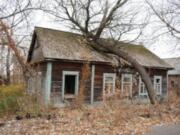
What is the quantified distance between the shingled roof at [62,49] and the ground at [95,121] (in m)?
5.45

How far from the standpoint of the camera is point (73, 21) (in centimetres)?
2234

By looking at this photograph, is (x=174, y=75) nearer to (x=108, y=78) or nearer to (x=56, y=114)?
(x=108, y=78)

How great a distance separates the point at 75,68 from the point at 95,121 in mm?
9032

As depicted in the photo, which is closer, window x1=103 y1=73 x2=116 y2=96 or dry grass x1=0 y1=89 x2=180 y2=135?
dry grass x1=0 y1=89 x2=180 y2=135

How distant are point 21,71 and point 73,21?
651 centimetres

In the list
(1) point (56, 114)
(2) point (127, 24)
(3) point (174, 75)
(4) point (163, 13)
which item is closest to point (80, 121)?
(1) point (56, 114)

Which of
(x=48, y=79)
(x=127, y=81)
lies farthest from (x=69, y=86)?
(x=127, y=81)

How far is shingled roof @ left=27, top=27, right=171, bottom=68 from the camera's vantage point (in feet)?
65.5

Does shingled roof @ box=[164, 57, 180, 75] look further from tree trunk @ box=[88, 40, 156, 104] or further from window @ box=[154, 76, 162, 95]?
tree trunk @ box=[88, 40, 156, 104]

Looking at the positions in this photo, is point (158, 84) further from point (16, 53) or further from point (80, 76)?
point (16, 53)

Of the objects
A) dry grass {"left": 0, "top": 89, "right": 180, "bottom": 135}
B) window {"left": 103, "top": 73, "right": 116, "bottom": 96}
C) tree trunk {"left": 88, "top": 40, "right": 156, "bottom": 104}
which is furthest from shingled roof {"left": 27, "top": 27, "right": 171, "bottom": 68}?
dry grass {"left": 0, "top": 89, "right": 180, "bottom": 135}

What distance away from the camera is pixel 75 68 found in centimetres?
2070

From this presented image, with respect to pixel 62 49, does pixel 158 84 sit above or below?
below

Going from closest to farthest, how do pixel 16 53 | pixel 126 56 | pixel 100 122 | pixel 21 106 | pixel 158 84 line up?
pixel 100 122
pixel 21 106
pixel 16 53
pixel 126 56
pixel 158 84
